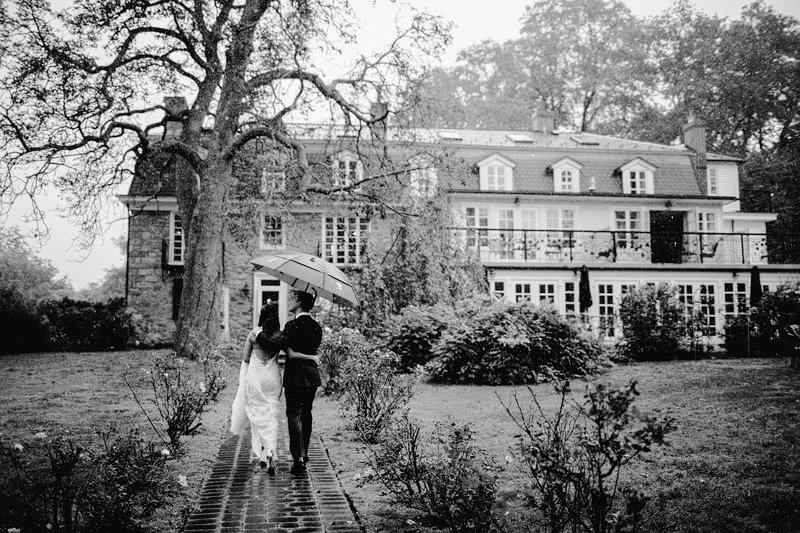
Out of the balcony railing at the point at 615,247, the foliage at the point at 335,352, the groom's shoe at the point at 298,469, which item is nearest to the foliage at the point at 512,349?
the foliage at the point at 335,352

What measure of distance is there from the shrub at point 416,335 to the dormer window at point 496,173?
1349 cm

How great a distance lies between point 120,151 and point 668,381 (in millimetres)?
15423

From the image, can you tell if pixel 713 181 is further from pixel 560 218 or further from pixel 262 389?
pixel 262 389

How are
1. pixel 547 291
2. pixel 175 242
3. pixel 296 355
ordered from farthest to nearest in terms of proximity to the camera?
pixel 175 242 → pixel 547 291 → pixel 296 355

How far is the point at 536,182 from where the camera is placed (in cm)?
2761

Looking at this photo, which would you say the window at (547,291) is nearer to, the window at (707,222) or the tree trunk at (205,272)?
the window at (707,222)

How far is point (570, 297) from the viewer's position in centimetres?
2352

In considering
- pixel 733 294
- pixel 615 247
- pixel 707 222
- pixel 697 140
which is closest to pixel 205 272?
pixel 615 247

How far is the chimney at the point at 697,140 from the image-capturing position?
101ft

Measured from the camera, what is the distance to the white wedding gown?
6.17 m

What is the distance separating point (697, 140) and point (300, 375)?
31367 mm

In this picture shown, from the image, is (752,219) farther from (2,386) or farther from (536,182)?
(2,386)

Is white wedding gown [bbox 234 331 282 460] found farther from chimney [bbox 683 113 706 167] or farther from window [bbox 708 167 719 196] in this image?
window [bbox 708 167 719 196]

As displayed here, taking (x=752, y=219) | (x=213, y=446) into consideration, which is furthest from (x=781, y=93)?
(x=213, y=446)
